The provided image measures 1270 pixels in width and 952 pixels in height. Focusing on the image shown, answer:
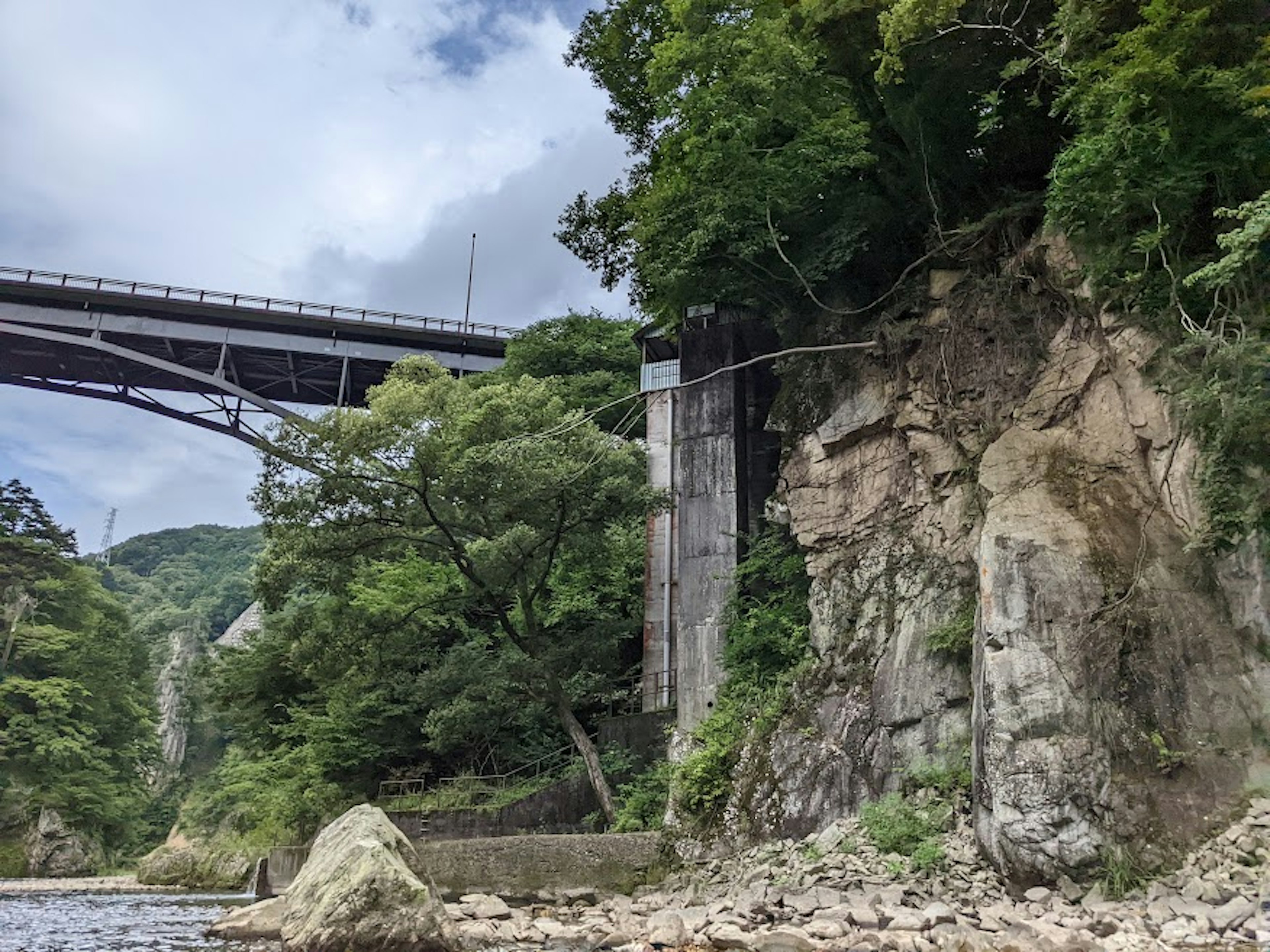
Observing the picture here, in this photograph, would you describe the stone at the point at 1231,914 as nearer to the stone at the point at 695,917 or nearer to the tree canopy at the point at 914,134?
the stone at the point at 695,917

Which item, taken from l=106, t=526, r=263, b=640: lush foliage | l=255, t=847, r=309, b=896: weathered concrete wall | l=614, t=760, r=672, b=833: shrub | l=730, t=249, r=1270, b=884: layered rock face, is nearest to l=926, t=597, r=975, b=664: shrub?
l=730, t=249, r=1270, b=884: layered rock face

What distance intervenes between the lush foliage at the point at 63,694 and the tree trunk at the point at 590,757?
22.4 m

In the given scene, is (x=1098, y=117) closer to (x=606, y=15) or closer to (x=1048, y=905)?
(x=1048, y=905)

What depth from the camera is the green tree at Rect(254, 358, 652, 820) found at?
15742 mm

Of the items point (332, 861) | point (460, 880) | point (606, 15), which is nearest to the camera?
point (332, 861)

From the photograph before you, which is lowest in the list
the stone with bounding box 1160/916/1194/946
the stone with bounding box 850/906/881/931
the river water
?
the river water

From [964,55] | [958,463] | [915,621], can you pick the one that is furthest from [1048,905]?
[964,55]

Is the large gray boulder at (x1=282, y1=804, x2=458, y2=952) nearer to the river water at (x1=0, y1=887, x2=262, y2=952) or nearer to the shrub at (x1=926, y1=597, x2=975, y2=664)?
the river water at (x1=0, y1=887, x2=262, y2=952)

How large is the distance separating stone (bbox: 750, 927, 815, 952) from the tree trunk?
6639 mm

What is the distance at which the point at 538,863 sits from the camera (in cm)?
1271

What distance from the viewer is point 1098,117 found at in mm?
11109

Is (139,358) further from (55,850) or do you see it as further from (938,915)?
(938,915)

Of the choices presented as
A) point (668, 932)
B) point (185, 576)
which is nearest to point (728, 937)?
point (668, 932)

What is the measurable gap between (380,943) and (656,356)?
48.9 feet
